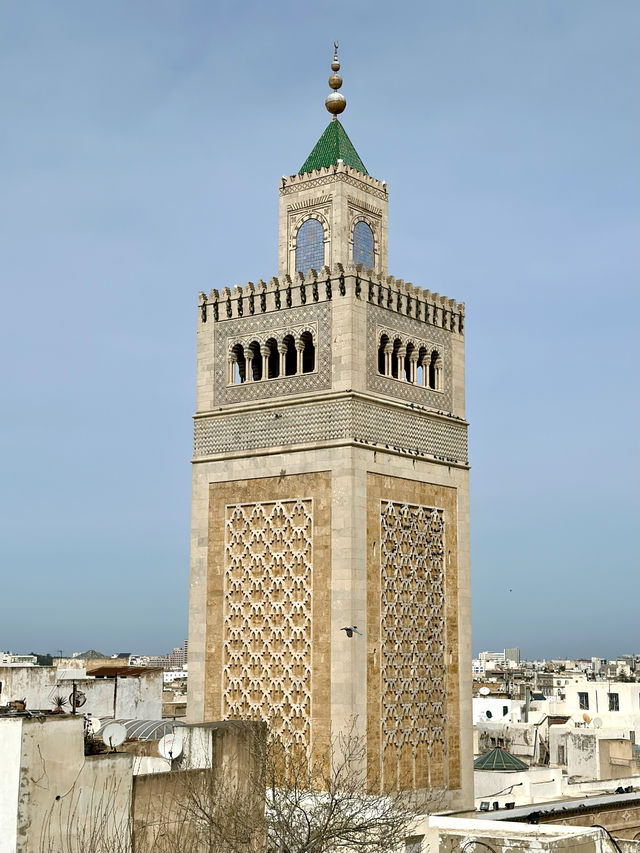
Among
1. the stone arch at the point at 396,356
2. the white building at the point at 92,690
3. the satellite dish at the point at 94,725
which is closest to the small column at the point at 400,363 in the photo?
the stone arch at the point at 396,356

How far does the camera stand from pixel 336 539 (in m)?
17.8

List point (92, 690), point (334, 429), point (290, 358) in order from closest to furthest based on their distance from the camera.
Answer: point (334, 429), point (290, 358), point (92, 690)

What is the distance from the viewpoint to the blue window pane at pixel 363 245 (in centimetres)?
1975

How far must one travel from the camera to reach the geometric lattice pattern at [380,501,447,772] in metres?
18.1

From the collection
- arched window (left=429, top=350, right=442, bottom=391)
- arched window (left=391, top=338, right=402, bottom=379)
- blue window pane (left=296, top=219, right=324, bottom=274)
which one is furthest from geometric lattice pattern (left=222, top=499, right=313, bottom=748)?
blue window pane (left=296, top=219, right=324, bottom=274)

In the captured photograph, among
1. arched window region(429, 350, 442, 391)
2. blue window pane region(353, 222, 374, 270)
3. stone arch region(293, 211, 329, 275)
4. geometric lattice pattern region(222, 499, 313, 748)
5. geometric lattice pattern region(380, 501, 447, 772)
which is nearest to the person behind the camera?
geometric lattice pattern region(222, 499, 313, 748)

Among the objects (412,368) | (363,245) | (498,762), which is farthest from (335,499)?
(498,762)

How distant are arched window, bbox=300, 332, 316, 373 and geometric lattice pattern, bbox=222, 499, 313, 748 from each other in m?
2.04

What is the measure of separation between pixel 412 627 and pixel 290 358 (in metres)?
4.38

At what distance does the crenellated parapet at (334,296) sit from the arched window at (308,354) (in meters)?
0.50

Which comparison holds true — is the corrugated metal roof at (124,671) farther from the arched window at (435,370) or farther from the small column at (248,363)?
the arched window at (435,370)

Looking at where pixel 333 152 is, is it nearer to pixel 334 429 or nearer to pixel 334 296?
pixel 334 296

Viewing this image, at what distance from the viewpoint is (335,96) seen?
20547 mm

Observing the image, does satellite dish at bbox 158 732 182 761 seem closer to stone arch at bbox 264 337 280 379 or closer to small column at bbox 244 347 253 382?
stone arch at bbox 264 337 280 379
